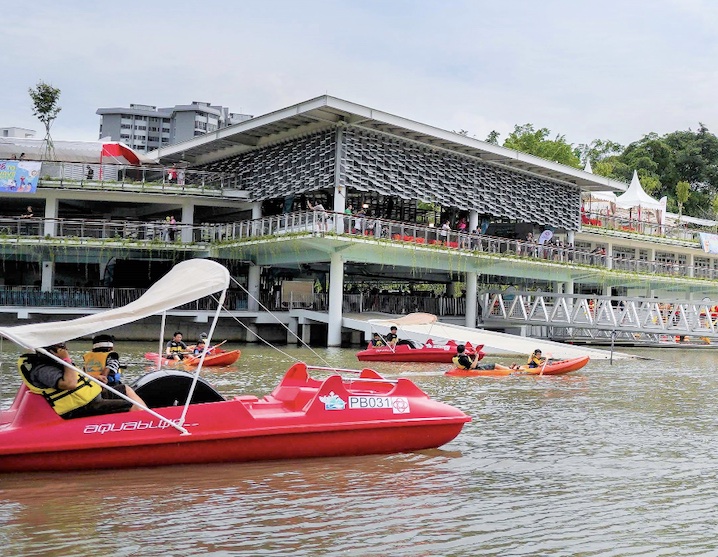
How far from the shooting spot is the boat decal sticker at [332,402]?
11.9 metres

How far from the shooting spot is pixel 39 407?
415 inches

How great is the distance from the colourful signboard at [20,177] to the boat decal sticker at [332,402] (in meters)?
33.5

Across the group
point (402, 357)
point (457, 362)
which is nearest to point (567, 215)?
point (402, 357)

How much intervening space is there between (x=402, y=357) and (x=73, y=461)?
18.9m

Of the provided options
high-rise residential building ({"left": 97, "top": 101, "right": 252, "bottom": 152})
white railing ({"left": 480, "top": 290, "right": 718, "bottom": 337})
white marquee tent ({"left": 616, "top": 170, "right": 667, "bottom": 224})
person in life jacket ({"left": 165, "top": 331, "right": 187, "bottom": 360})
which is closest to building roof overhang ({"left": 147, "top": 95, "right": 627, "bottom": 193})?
white railing ({"left": 480, "top": 290, "right": 718, "bottom": 337})

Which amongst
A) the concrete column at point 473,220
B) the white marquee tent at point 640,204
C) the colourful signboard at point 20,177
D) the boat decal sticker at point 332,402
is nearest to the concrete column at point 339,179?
the concrete column at point 473,220

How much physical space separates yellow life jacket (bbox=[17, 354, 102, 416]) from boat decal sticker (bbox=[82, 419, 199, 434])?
332 millimetres

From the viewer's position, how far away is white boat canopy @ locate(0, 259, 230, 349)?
993cm

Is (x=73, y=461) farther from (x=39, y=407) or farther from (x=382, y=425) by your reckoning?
(x=382, y=425)

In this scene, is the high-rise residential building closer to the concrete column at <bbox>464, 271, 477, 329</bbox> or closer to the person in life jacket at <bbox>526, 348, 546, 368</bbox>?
the concrete column at <bbox>464, 271, 477, 329</bbox>

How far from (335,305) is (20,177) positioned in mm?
16596

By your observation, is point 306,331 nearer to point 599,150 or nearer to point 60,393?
point 60,393

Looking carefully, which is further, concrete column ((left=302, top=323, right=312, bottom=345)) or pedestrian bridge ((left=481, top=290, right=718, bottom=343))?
concrete column ((left=302, top=323, right=312, bottom=345))

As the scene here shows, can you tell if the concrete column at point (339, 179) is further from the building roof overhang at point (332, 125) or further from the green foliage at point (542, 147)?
the green foliage at point (542, 147)
